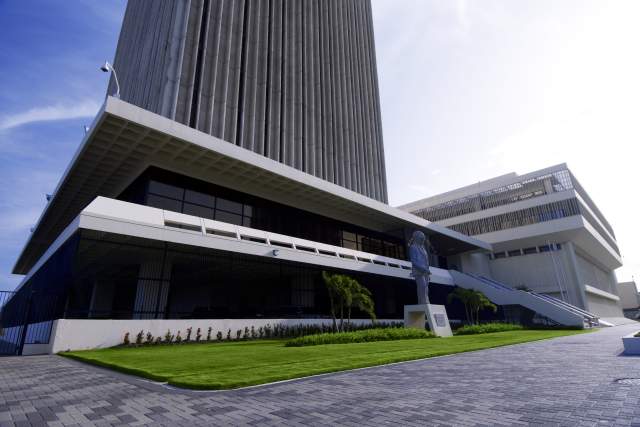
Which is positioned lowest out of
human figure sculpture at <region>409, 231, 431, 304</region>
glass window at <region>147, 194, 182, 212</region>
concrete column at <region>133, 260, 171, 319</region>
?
concrete column at <region>133, 260, 171, 319</region>

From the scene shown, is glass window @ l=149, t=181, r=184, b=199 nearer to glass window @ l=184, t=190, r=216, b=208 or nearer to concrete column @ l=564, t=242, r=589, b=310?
glass window @ l=184, t=190, r=216, b=208

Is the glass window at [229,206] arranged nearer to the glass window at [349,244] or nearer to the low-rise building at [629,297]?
the glass window at [349,244]

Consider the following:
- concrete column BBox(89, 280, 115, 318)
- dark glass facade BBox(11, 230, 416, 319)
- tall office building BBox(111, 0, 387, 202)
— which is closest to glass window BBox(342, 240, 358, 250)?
dark glass facade BBox(11, 230, 416, 319)

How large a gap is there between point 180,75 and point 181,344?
24958 mm

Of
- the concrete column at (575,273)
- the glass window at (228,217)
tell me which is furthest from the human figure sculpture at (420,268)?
the concrete column at (575,273)

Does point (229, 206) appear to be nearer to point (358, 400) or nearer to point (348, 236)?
point (348, 236)

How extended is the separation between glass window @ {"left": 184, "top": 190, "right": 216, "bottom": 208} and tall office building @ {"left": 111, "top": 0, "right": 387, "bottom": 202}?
9.98 meters

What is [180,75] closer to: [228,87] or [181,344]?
[228,87]

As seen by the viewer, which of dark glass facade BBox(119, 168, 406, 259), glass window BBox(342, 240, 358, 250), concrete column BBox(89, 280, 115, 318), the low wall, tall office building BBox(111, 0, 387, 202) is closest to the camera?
the low wall

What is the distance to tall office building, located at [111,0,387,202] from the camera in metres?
33.5

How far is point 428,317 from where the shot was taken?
956 inches

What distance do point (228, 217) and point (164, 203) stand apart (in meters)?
4.87

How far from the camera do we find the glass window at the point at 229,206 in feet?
86.2

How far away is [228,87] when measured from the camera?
118ft
